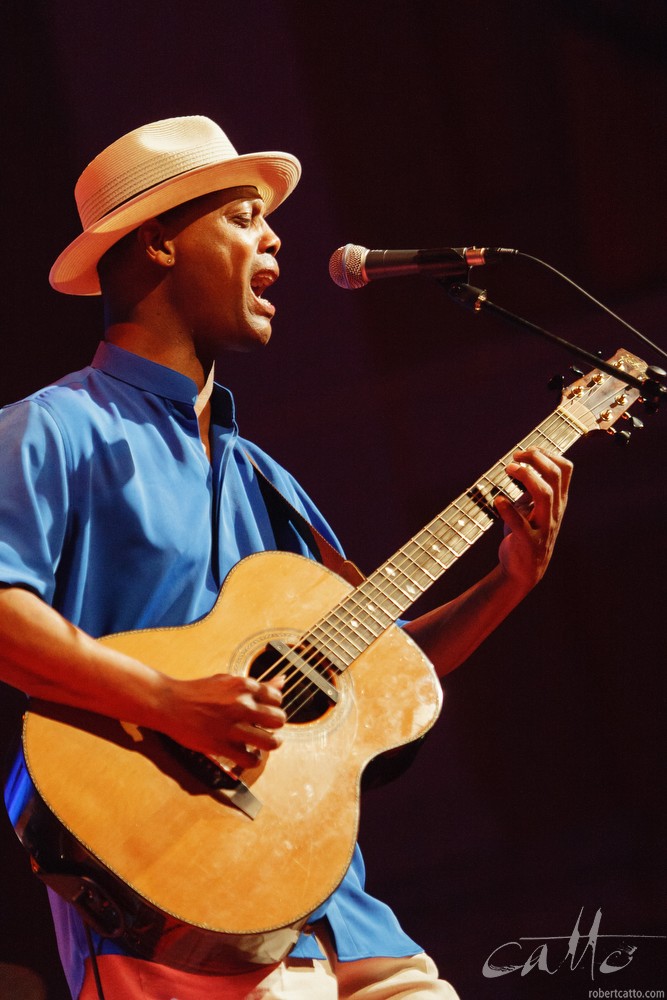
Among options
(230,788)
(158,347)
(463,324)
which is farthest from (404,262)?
(463,324)

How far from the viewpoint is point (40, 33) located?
160 inches

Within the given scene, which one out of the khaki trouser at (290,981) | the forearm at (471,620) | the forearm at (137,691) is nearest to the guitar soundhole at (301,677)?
the forearm at (137,691)

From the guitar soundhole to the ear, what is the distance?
1.08m

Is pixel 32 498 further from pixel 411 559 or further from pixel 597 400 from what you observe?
pixel 597 400

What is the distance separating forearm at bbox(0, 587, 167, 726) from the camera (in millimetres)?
1886

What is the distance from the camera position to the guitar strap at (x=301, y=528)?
8.79 feet

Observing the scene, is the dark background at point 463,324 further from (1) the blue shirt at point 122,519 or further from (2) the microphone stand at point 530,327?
(2) the microphone stand at point 530,327

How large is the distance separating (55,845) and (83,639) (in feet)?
1.21

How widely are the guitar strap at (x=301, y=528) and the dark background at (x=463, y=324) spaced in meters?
1.64

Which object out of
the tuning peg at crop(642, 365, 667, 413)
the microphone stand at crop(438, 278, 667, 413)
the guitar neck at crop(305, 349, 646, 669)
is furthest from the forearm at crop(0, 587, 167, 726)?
the tuning peg at crop(642, 365, 667, 413)

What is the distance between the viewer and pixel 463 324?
4.69 m

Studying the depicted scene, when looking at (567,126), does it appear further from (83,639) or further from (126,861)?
(126,861)

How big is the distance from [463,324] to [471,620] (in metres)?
2.28

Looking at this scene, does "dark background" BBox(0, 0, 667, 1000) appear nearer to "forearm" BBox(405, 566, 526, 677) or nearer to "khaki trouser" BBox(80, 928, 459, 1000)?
"forearm" BBox(405, 566, 526, 677)
